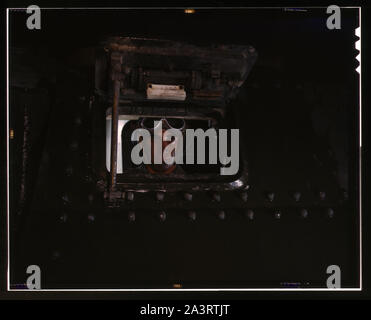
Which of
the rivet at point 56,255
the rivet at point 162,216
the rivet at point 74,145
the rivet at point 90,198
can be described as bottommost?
the rivet at point 56,255

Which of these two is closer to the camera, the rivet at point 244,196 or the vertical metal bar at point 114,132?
the vertical metal bar at point 114,132


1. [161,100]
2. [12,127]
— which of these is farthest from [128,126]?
[12,127]

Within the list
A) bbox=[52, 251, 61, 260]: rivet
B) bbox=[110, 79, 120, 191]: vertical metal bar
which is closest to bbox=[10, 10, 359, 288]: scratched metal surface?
bbox=[52, 251, 61, 260]: rivet

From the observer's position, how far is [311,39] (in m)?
1.17

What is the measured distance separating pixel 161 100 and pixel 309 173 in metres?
0.58

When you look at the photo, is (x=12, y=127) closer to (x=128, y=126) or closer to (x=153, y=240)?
(x=128, y=126)

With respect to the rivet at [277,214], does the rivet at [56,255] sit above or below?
below

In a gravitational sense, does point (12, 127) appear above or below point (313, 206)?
above

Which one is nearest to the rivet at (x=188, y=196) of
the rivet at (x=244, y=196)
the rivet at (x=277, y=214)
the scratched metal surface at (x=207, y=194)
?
the scratched metal surface at (x=207, y=194)

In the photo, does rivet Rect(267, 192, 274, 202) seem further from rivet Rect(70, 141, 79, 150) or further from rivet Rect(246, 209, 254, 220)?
rivet Rect(70, 141, 79, 150)

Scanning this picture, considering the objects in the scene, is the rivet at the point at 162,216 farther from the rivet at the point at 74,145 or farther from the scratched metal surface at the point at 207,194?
the rivet at the point at 74,145

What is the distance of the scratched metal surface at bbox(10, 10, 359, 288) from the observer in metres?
1.10

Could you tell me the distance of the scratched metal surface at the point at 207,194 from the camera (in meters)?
1.10

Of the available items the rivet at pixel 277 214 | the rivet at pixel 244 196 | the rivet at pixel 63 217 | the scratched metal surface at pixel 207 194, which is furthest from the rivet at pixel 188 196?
the rivet at pixel 63 217
